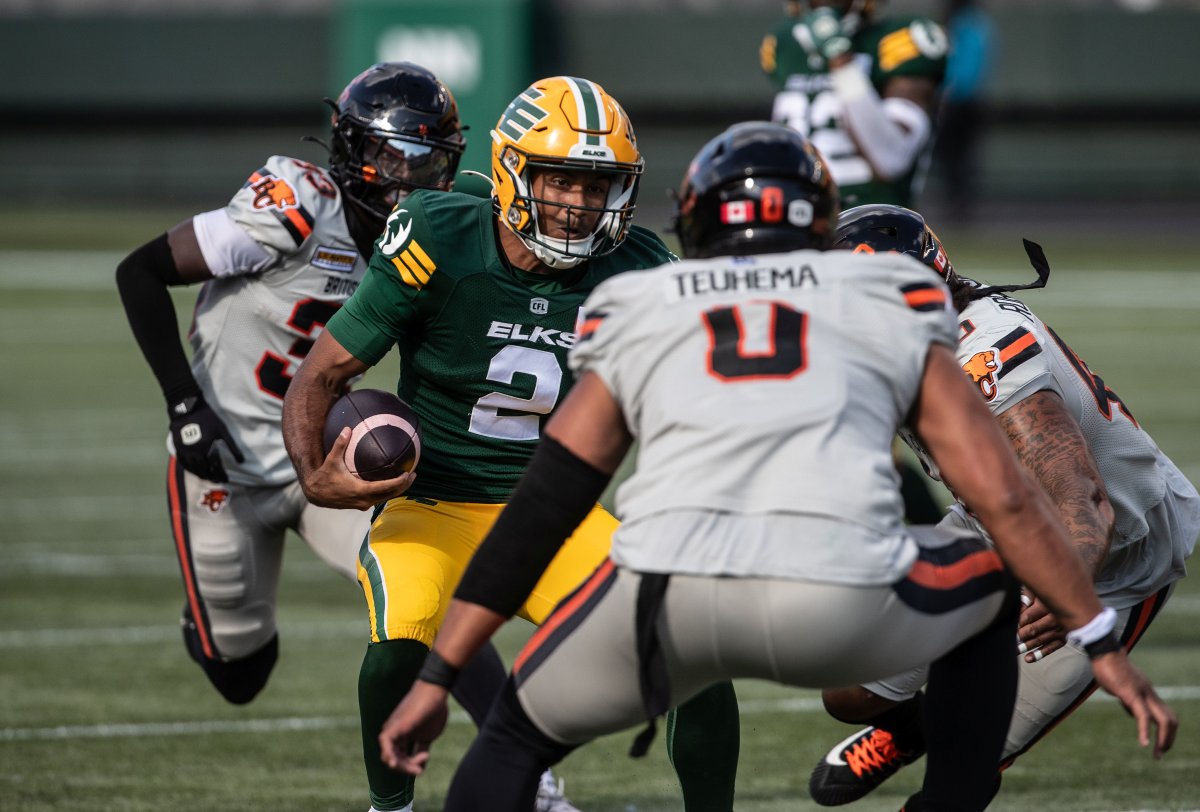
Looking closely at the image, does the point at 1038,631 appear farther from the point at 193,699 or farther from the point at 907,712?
the point at 193,699

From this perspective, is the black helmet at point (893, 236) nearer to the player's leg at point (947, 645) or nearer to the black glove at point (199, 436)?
the player's leg at point (947, 645)

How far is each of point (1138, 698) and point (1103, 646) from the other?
11 cm

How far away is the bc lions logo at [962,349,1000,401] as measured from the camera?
12.9ft

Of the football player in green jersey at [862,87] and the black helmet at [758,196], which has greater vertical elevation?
the black helmet at [758,196]

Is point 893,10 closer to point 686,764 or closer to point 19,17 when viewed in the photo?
point 19,17

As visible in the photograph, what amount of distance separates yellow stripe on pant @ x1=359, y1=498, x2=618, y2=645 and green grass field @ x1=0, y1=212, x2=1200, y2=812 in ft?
2.81

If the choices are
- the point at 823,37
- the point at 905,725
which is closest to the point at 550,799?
the point at 905,725

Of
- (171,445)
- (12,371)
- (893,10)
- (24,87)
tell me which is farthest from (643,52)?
(171,445)

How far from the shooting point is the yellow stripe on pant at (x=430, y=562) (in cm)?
410

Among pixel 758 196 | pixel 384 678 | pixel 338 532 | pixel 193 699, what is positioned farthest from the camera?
pixel 193 699

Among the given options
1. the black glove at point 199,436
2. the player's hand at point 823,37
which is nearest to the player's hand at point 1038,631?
the black glove at point 199,436

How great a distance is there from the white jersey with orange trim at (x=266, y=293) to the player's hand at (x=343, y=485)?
112cm

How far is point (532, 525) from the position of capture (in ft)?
10.2

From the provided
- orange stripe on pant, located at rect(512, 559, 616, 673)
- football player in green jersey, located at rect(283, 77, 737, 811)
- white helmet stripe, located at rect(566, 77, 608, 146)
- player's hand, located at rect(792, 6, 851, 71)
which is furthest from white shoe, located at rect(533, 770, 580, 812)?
player's hand, located at rect(792, 6, 851, 71)
